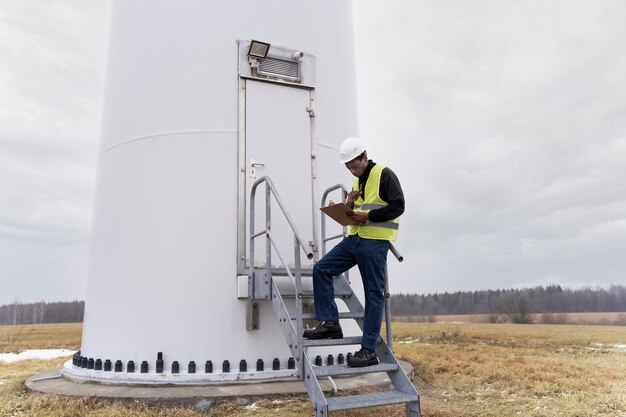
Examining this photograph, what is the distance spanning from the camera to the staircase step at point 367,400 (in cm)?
388

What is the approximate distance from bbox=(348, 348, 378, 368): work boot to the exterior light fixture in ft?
12.5

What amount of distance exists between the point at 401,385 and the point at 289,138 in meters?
3.33

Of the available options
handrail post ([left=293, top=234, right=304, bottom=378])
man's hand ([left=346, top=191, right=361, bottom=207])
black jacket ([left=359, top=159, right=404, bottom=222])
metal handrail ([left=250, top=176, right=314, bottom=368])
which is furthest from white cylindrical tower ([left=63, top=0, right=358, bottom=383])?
black jacket ([left=359, top=159, right=404, bottom=222])

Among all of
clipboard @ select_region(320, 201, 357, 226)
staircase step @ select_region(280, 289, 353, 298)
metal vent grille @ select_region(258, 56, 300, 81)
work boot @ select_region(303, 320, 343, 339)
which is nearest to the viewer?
clipboard @ select_region(320, 201, 357, 226)

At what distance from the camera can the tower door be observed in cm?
606

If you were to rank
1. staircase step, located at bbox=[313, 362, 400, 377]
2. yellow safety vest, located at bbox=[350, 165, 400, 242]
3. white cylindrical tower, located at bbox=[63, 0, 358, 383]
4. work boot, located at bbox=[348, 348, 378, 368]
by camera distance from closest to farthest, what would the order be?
staircase step, located at bbox=[313, 362, 400, 377]
work boot, located at bbox=[348, 348, 378, 368]
yellow safety vest, located at bbox=[350, 165, 400, 242]
white cylindrical tower, located at bbox=[63, 0, 358, 383]

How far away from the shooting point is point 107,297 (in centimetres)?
619

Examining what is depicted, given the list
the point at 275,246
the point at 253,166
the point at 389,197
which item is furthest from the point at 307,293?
the point at 389,197

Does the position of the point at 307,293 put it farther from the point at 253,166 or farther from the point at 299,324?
the point at 253,166

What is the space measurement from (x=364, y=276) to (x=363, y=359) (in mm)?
751

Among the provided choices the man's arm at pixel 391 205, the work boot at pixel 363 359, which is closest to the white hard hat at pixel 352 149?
the man's arm at pixel 391 205

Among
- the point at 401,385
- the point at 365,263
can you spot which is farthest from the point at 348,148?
the point at 401,385

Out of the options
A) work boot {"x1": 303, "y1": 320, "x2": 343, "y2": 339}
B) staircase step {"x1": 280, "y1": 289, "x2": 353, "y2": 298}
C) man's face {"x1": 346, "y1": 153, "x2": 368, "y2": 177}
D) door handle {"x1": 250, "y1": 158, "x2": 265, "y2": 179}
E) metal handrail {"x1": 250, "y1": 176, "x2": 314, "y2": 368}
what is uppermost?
door handle {"x1": 250, "y1": 158, "x2": 265, "y2": 179}

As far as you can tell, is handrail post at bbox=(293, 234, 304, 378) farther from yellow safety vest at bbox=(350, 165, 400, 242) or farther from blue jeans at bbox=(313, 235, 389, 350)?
yellow safety vest at bbox=(350, 165, 400, 242)
